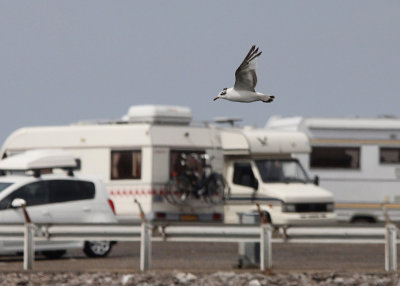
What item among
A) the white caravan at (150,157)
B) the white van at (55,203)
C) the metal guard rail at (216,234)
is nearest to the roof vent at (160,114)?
the white caravan at (150,157)

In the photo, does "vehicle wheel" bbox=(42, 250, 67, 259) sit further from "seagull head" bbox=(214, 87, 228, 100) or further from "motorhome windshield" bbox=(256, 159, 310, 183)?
"seagull head" bbox=(214, 87, 228, 100)

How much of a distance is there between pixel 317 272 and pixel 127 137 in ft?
36.7

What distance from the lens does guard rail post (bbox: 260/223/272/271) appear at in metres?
16.7

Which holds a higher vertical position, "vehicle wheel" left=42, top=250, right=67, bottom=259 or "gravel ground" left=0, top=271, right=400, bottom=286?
"gravel ground" left=0, top=271, right=400, bottom=286

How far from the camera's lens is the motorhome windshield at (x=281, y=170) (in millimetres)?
27969

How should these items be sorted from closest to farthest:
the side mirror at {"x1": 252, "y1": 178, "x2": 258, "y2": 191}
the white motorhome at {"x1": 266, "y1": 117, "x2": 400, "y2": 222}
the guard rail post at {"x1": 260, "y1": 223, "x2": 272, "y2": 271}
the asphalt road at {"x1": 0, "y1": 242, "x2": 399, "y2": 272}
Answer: the guard rail post at {"x1": 260, "y1": 223, "x2": 272, "y2": 271} → the asphalt road at {"x1": 0, "y1": 242, "x2": 399, "y2": 272} → the side mirror at {"x1": 252, "y1": 178, "x2": 258, "y2": 191} → the white motorhome at {"x1": 266, "y1": 117, "x2": 400, "y2": 222}

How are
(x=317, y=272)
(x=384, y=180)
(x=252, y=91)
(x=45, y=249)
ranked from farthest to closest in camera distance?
1. (x=384, y=180)
2. (x=45, y=249)
3. (x=317, y=272)
4. (x=252, y=91)

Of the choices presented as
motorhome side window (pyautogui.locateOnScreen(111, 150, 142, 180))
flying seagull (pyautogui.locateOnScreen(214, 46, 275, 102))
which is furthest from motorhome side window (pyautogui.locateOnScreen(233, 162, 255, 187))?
flying seagull (pyautogui.locateOnScreen(214, 46, 275, 102))

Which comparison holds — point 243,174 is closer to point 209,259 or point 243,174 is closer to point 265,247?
point 209,259

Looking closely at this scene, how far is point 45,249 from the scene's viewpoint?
2066 centimetres

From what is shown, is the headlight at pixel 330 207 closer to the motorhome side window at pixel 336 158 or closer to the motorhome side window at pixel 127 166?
the motorhome side window at pixel 336 158

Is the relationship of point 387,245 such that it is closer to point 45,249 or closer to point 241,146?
point 45,249

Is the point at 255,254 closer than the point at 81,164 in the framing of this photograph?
Yes

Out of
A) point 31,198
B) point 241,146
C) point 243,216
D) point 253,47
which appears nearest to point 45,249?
point 31,198
